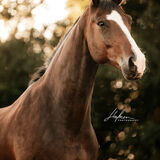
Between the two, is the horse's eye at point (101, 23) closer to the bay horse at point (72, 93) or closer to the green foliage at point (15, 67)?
the bay horse at point (72, 93)

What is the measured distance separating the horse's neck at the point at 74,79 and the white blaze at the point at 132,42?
43cm

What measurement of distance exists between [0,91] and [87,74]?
255 inches

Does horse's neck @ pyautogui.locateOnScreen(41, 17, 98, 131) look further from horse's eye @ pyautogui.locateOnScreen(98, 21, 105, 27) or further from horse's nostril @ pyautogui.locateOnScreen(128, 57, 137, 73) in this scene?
horse's nostril @ pyautogui.locateOnScreen(128, 57, 137, 73)

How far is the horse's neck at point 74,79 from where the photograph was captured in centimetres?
356

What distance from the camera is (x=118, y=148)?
878 cm

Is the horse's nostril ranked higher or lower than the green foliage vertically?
higher

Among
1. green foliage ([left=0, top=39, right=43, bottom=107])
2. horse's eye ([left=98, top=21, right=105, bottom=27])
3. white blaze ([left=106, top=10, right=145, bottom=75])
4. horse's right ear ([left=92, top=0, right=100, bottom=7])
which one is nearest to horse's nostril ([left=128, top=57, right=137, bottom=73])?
white blaze ([left=106, top=10, right=145, bottom=75])

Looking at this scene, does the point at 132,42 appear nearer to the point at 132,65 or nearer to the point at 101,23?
the point at 132,65

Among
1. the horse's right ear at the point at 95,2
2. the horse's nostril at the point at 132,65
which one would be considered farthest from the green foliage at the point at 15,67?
the horse's nostril at the point at 132,65

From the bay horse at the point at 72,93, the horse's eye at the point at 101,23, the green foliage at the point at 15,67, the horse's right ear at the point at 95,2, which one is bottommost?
the green foliage at the point at 15,67

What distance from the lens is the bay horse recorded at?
3343mm

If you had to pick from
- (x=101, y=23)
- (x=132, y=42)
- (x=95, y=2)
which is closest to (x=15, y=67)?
(x=95, y=2)

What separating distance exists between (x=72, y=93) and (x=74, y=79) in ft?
0.50

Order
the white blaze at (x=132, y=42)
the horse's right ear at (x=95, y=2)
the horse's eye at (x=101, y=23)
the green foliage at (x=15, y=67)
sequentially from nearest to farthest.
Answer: the white blaze at (x=132, y=42), the horse's eye at (x=101, y=23), the horse's right ear at (x=95, y=2), the green foliage at (x=15, y=67)
